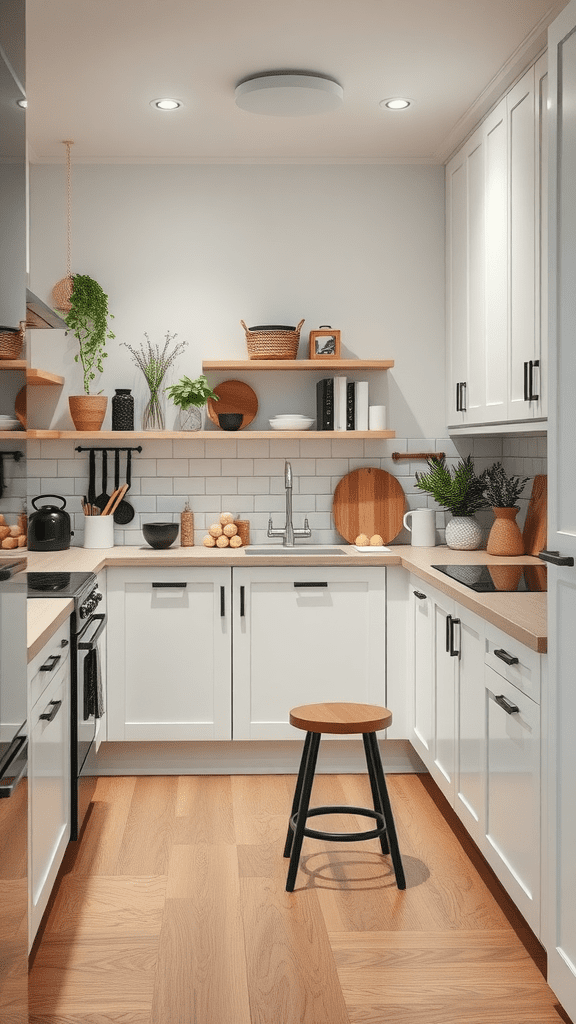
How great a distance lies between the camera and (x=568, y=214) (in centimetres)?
217

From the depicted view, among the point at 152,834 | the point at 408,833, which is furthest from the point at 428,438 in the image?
the point at 152,834

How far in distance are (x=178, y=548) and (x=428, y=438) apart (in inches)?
51.8

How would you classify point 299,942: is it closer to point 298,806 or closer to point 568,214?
point 298,806

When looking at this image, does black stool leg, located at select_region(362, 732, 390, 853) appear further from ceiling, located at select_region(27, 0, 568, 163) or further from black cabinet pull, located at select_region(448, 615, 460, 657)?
ceiling, located at select_region(27, 0, 568, 163)

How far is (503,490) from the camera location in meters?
4.19

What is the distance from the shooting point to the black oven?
10.1 feet

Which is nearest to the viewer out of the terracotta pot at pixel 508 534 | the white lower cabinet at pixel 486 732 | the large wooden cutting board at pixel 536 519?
the white lower cabinet at pixel 486 732

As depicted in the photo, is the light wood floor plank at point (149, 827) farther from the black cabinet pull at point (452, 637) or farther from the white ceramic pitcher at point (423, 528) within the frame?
the white ceramic pitcher at point (423, 528)

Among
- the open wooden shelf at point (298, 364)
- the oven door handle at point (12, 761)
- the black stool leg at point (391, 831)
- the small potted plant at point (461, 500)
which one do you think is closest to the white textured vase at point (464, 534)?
the small potted plant at point (461, 500)

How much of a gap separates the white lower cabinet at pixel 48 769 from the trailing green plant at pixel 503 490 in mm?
1992

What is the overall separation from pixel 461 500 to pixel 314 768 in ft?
5.66

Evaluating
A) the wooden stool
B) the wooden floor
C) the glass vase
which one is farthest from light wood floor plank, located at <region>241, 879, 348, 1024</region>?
the glass vase

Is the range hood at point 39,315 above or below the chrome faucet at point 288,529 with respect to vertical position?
above

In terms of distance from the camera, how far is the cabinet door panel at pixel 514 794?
2418 millimetres
